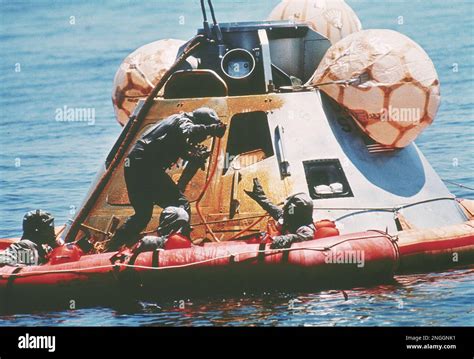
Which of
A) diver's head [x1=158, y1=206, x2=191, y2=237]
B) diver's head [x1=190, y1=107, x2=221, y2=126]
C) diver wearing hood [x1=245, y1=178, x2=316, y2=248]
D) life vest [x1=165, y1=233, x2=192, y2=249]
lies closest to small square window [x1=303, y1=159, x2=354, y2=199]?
diver wearing hood [x1=245, y1=178, x2=316, y2=248]

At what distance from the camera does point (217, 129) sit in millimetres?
18312

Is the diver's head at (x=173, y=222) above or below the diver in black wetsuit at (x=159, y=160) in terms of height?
below

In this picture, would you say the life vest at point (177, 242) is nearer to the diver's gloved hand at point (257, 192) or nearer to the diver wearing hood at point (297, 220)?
the diver wearing hood at point (297, 220)

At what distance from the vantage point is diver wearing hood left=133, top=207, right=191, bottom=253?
17.5 m

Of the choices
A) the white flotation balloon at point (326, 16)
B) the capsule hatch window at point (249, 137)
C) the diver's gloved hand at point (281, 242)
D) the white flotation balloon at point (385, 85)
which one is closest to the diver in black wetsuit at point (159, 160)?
the capsule hatch window at point (249, 137)

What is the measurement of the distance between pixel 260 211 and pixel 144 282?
1.98 m

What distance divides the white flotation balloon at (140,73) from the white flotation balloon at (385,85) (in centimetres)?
322

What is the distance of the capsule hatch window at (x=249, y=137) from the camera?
19062mm

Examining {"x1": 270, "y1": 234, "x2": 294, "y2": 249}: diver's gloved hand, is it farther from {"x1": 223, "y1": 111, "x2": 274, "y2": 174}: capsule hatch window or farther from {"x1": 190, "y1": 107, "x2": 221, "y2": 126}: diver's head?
{"x1": 223, "y1": 111, "x2": 274, "y2": 174}: capsule hatch window

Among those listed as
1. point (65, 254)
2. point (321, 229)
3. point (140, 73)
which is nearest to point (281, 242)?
point (321, 229)

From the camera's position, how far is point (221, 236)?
18.3 meters

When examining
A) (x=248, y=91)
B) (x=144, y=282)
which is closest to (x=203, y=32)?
(x=248, y=91)

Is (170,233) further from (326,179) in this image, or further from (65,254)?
(326,179)
